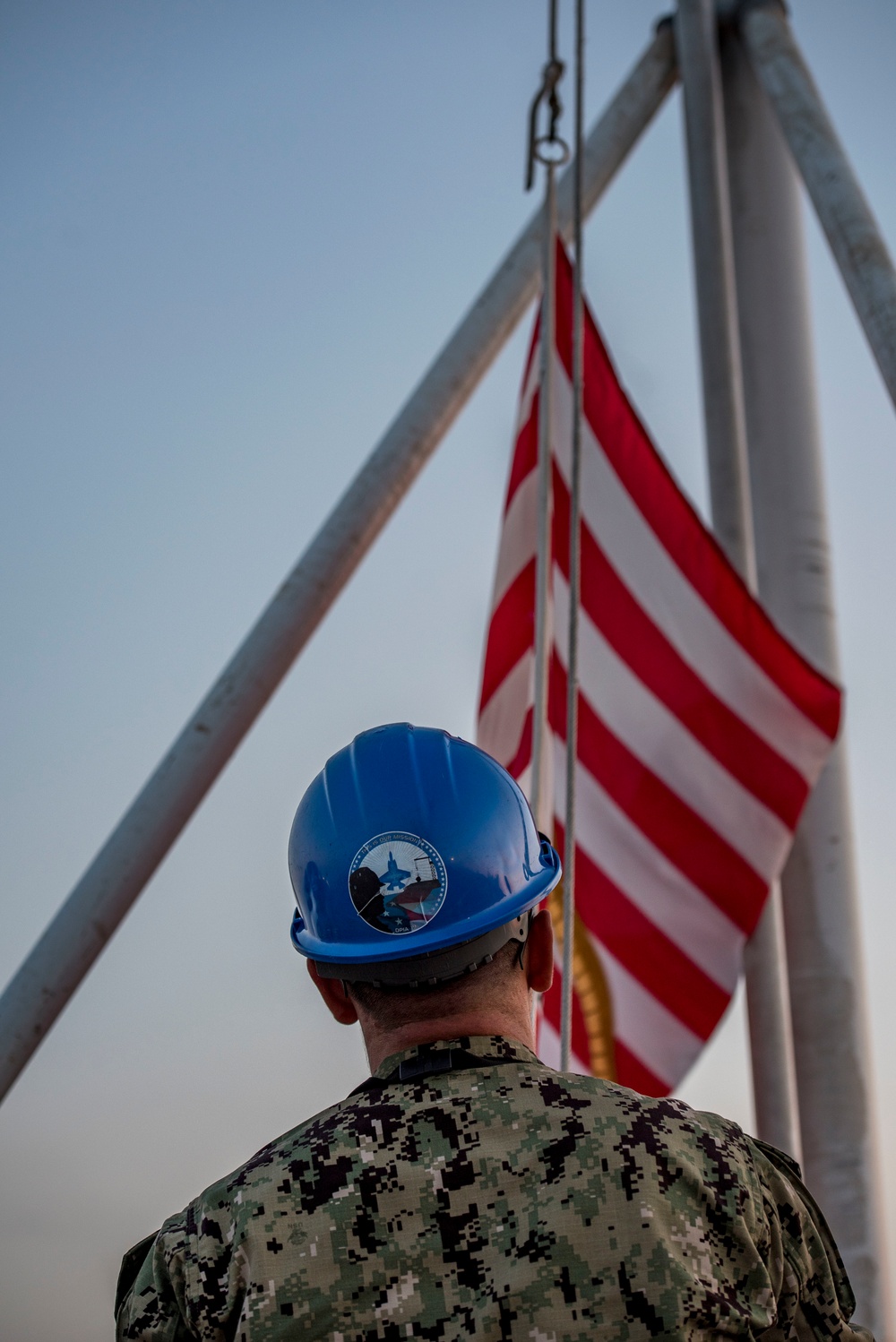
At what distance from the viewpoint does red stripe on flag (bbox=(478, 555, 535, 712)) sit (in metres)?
4.91

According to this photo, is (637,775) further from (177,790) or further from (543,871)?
(543,871)

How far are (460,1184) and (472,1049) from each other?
157 mm

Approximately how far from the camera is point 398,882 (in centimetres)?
164

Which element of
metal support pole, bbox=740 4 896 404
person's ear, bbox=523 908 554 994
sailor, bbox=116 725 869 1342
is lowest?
sailor, bbox=116 725 869 1342

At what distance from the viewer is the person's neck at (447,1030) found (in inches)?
62.1

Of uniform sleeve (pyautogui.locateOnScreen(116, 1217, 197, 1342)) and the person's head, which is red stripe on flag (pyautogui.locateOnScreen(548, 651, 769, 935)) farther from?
uniform sleeve (pyautogui.locateOnScreen(116, 1217, 197, 1342))

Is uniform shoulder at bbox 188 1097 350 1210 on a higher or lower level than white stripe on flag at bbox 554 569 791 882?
lower

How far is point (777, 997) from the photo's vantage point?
230 inches

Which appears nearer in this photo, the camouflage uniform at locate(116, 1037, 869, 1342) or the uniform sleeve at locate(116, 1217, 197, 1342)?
the camouflage uniform at locate(116, 1037, 869, 1342)

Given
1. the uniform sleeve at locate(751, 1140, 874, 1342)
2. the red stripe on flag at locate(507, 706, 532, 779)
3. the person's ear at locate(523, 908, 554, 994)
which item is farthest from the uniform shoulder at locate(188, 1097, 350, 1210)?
the red stripe on flag at locate(507, 706, 532, 779)

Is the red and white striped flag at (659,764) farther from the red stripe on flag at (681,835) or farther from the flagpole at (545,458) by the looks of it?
the flagpole at (545,458)

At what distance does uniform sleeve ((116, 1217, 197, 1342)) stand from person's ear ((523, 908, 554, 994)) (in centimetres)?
48

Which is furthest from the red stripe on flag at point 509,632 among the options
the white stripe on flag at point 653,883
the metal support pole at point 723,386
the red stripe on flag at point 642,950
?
the metal support pole at point 723,386

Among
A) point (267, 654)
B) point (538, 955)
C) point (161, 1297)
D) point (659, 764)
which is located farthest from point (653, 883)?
point (161, 1297)
